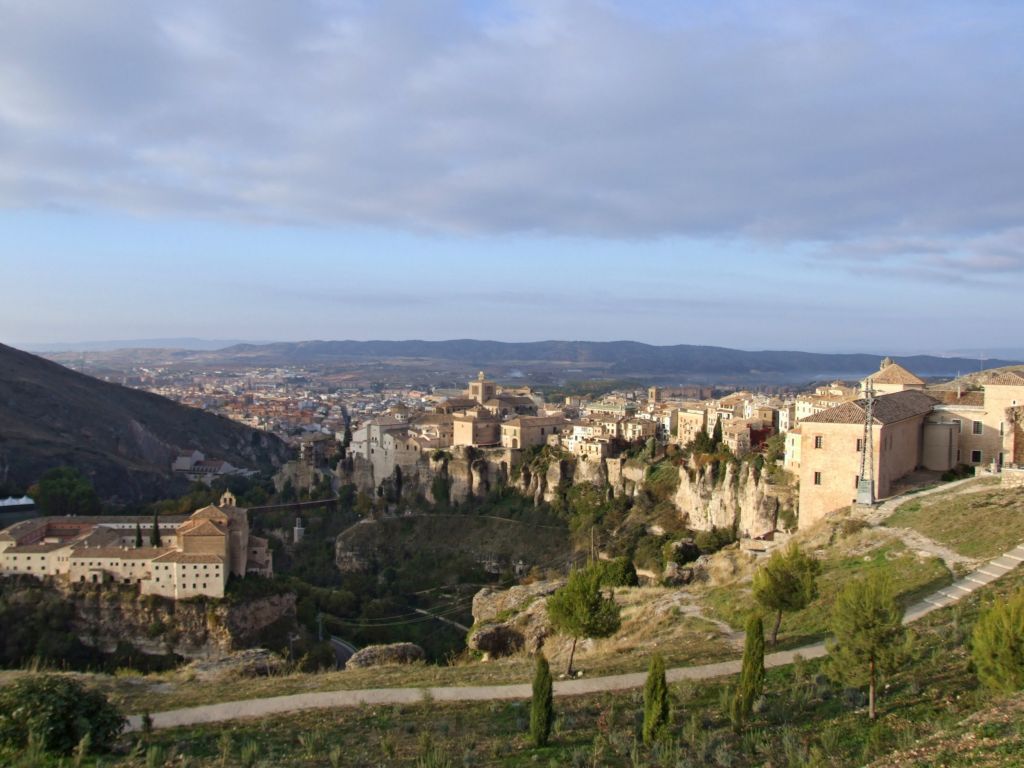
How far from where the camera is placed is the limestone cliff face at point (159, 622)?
1532 inches

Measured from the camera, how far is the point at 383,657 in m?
21.8

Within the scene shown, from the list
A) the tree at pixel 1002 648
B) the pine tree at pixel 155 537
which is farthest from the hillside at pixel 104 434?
the tree at pixel 1002 648

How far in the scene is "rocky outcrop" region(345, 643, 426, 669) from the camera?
843 inches

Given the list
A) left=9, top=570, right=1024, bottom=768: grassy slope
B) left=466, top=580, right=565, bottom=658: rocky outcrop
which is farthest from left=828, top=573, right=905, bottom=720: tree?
left=466, top=580, right=565, bottom=658: rocky outcrop

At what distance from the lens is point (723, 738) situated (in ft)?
36.2

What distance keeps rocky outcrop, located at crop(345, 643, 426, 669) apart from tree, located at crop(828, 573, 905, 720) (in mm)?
12818

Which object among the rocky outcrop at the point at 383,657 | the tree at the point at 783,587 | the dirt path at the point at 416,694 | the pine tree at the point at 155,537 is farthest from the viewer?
the pine tree at the point at 155,537

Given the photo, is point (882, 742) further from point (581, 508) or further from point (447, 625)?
point (581, 508)

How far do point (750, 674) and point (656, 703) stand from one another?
5.27 feet

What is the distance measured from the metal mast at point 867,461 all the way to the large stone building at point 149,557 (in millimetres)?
29731

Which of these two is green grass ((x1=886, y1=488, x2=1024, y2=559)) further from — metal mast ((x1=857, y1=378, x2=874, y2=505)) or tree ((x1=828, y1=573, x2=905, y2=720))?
tree ((x1=828, y1=573, x2=905, y2=720))

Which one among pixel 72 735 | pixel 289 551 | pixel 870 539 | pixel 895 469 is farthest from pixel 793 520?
pixel 289 551

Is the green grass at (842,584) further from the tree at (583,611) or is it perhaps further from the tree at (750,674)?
the tree at (750,674)

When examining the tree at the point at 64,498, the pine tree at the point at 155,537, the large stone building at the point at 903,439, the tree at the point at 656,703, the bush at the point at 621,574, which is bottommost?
the tree at the point at 64,498
